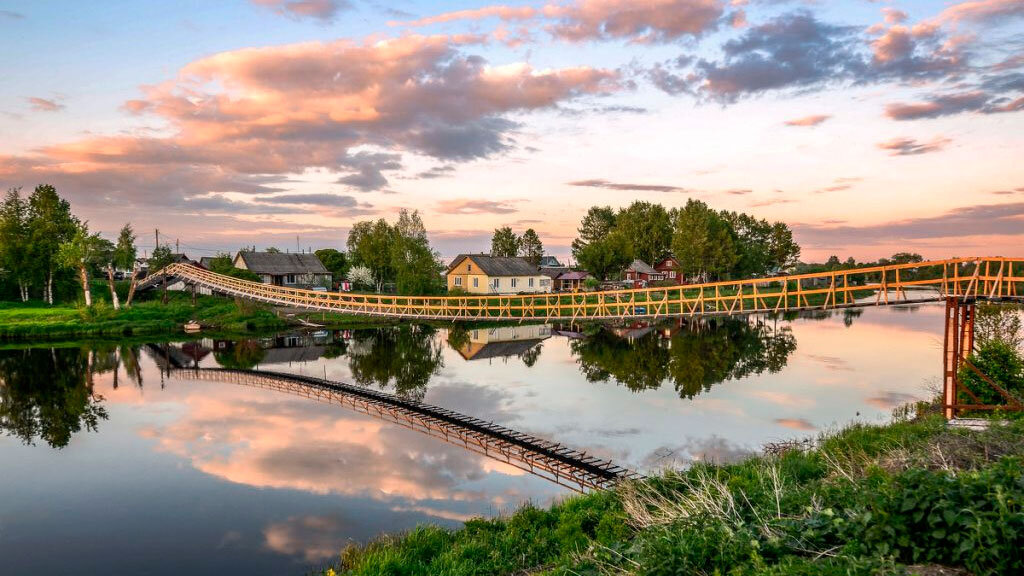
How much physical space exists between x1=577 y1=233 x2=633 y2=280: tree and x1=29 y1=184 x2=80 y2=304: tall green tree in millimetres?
61895

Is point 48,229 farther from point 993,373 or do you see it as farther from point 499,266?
point 993,373

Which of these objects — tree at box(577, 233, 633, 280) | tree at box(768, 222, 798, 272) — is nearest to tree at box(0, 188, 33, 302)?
tree at box(577, 233, 633, 280)

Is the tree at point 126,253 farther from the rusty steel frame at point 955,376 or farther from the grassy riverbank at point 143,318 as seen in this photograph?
the rusty steel frame at point 955,376

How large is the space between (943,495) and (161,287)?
68.1 meters

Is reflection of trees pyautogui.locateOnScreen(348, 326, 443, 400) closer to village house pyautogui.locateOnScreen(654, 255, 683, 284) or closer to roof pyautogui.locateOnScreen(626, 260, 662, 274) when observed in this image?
roof pyautogui.locateOnScreen(626, 260, 662, 274)

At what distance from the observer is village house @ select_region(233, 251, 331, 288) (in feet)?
226

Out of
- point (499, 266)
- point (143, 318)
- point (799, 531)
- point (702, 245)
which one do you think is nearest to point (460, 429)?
point (799, 531)

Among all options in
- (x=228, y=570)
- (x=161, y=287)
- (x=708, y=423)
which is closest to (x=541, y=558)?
(x=228, y=570)

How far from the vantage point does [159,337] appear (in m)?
42.8

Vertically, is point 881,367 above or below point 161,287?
below

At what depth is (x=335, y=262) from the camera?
284 ft

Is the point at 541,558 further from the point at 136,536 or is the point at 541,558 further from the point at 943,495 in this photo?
the point at 136,536

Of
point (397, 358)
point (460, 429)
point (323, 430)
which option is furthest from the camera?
point (397, 358)

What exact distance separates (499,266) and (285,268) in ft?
92.5
